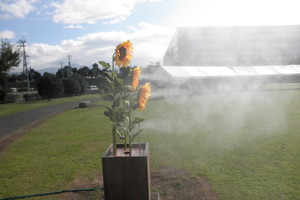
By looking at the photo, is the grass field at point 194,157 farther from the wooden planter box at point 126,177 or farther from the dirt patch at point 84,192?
the wooden planter box at point 126,177

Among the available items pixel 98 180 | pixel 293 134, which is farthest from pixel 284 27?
pixel 98 180

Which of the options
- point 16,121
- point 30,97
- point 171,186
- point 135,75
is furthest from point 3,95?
point 135,75

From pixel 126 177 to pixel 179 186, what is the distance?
1.22m

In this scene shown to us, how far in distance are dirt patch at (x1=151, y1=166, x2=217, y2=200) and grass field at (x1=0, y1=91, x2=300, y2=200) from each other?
7 centimetres

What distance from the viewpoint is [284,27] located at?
8.13m

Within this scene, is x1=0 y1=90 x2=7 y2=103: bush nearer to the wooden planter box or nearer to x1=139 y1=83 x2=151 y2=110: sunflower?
the wooden planter box

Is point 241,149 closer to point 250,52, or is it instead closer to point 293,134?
point 293,134

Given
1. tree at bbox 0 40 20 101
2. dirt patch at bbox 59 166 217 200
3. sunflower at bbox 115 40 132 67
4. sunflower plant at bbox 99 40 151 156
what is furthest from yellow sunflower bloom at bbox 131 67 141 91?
tree at bbox 0 40 20 101

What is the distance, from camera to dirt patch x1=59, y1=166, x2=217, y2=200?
8.85ft

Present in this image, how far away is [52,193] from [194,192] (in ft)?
6.15

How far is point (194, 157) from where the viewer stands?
12.9 feet

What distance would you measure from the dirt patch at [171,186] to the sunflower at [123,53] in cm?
180

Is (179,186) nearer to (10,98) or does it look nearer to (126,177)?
(126,177)

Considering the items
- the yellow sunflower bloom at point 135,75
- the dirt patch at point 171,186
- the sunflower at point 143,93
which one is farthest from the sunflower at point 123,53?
the dirt patch at point 171,186
